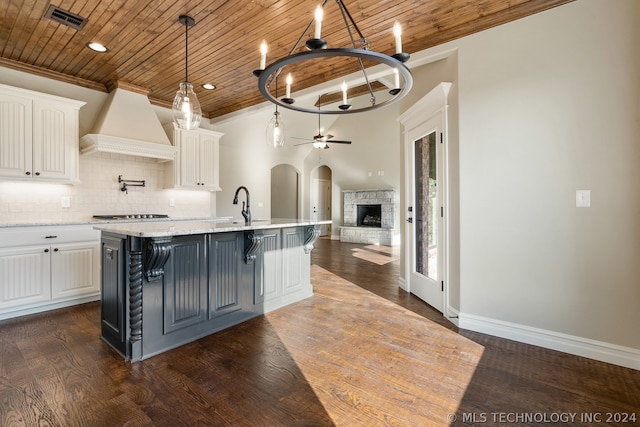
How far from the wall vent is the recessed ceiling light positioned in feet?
0.98

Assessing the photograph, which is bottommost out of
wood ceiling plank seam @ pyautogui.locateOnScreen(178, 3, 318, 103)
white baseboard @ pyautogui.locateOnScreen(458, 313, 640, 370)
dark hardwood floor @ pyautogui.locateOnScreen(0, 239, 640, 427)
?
dark hardwood floor @ pyautogui.locateOnScreen(0, 239, 640, 427)

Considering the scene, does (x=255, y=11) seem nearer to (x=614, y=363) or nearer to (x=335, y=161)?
(x=614, y=363)

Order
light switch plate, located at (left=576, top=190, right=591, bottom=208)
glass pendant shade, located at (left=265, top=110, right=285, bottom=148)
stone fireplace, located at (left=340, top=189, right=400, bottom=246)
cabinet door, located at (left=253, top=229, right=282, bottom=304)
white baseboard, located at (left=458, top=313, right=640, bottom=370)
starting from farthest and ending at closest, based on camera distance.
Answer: stone fireplace, located at (left=340, top=189, right=400, bottom=246) < cabinet door, located at (left=253, top=229, right=282, bottom=304) < glass pendant shade, located at (left=265, top=110, right=285, bottom=148) < light switch plate, located at (left=576, top=190, right=591, bottom=208) < white baseboard, located at (left=458, top=313, right=640, bottom=370)

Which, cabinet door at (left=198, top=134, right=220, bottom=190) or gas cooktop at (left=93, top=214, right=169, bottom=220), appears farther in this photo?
cabinet door at (left=198, top=134, right=220, bottom=190)

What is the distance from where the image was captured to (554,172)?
2.48 meters

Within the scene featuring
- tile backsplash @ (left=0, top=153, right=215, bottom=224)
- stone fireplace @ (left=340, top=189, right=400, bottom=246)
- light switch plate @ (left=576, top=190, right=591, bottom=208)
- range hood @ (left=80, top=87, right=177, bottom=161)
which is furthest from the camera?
stone fireplace @ (left=340, top=189, right=400, bottom=246)

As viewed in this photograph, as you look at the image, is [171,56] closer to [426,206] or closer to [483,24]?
[483,24]

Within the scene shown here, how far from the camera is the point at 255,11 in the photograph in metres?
2.60

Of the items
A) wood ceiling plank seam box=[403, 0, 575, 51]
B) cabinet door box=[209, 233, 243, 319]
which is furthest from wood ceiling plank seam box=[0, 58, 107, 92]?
wood ceiling plank seam box=[403, 0, 575, 51]

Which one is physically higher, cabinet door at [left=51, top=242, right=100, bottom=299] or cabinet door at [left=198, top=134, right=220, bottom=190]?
cabinet door at [left=198, top=134, right=220, bottom=190]

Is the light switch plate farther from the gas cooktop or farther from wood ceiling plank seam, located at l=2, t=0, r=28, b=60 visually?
the gas cooktop

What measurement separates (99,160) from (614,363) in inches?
228

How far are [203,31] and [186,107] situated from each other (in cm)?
81

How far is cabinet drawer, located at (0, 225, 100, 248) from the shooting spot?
10.1ft
